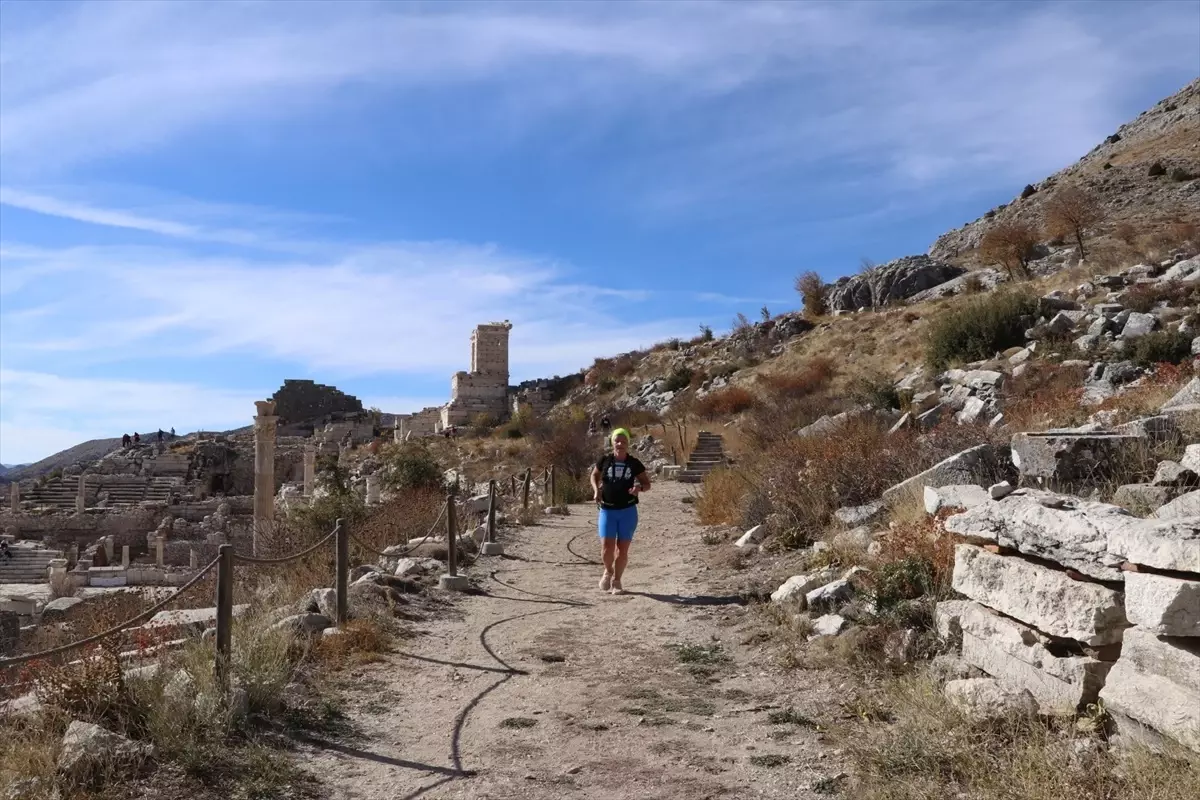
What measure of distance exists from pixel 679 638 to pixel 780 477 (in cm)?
388

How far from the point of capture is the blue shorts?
29.0 feet

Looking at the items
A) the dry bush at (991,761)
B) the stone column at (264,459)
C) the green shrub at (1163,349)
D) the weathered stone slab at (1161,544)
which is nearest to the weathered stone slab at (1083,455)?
the dry bush at (991,761)

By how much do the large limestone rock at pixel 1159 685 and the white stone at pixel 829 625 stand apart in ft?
7.71

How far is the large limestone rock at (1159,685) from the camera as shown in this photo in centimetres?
340

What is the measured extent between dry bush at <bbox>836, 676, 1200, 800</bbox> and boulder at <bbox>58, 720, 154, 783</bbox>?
3.34 m

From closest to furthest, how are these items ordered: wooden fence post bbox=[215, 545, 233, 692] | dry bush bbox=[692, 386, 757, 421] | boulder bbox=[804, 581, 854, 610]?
wooden fence post bbox=[215, 545, 233, 692], boulder bbox=[804, 581, 854, 610], dry bush bbox=[692, 386, 757, 421]

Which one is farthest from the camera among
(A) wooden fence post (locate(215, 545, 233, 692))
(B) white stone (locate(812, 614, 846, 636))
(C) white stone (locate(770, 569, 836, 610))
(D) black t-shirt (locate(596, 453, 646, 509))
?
(D) black t-shirt (locate(596, 453, 646, 509))

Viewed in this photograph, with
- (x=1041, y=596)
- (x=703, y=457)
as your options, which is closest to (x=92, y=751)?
(x=1041, y=596)

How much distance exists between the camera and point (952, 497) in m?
6.52

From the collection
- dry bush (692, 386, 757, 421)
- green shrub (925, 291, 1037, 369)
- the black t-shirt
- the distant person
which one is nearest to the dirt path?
the distant person

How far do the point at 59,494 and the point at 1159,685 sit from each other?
158 feet

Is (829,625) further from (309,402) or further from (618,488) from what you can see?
(309,402)

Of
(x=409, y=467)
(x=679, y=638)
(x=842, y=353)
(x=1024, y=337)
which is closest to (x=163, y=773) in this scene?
(x=679, y=638)

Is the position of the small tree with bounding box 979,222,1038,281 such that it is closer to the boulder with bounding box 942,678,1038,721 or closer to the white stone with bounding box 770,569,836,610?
the white stone with bounding box 770,569,836,610
